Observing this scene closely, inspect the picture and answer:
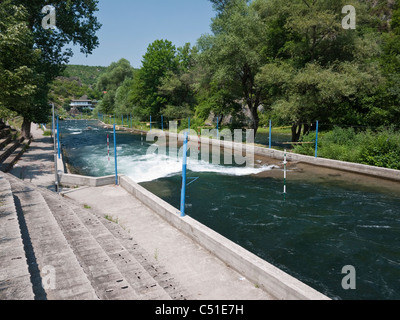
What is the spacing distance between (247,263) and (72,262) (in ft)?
10.3

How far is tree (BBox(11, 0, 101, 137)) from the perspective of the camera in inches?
1021

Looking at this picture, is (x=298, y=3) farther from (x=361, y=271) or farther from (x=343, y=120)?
(x=361, y=271)

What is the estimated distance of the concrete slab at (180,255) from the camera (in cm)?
472

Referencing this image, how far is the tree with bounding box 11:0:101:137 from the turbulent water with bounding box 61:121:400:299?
572 inches

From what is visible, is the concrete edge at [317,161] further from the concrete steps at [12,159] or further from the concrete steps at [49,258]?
the concrete steps at [12,159]

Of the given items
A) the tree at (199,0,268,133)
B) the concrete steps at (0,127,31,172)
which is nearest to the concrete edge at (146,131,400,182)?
the tree at (199,0,268,133)

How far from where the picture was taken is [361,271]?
6.33 metres

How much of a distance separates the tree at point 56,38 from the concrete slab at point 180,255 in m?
21.3

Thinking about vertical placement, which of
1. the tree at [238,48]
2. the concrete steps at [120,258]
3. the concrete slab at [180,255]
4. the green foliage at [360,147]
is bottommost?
the concrete slab at [180,255]

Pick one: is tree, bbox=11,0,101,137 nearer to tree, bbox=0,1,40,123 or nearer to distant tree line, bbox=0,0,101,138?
→ distant tree line, bbox=0,0,101,138

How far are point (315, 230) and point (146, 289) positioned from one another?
579cm

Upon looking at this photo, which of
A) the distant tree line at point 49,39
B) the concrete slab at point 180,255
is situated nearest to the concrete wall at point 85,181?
the concrete slab at point 180,255

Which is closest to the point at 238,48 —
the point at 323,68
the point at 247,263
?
the point at 323,68
